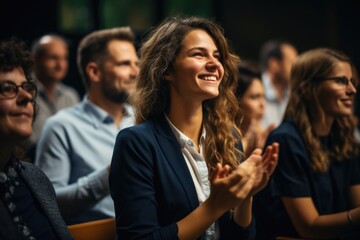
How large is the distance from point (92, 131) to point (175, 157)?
3.17 ft

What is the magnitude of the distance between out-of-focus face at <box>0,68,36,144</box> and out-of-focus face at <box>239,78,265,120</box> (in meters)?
1.88

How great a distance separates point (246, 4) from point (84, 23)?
1.96m

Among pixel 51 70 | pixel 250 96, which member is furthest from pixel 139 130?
pixel 51 70

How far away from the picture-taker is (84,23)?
5.44 metres

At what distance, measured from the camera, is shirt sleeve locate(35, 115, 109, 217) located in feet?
8.24

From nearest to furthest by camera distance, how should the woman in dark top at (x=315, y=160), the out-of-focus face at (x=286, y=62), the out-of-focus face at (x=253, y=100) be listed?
the woman in dark top at (x=315, y=160)
the out-of-focus face at (x=253, y=100)
the out-of-focus face at (x=286, y=62)

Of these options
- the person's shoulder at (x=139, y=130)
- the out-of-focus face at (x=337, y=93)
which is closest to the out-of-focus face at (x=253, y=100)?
the out-of-focus face at (x=337, y=93)

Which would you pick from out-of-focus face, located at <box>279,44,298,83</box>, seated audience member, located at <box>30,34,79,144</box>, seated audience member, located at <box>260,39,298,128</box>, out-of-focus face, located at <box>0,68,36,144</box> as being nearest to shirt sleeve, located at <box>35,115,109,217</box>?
out-of-focus face, located at <box>0,68,36,144</box>

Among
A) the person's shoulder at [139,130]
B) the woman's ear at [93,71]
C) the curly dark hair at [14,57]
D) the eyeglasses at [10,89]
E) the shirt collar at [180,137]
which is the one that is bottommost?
the shirt collar at [180,137]

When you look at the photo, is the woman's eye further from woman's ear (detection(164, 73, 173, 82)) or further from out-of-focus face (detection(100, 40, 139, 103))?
out-of-focus face (detection(100, 40, 139, 103))

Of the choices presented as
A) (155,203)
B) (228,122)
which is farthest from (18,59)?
(228,122)

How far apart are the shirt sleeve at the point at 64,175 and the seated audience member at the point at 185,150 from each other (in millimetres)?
550

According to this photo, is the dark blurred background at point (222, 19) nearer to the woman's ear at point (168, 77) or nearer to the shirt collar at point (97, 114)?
the shirt collar at point (97, 114)

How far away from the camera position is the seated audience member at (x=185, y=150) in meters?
1.79
